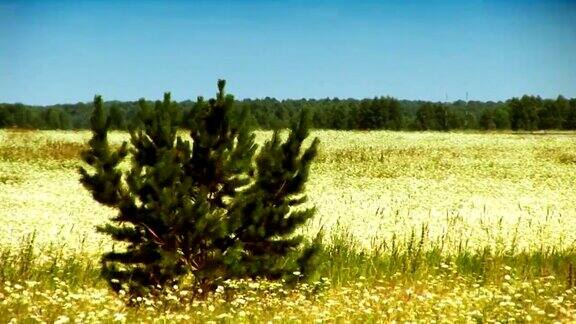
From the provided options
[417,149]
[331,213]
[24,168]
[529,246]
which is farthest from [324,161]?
[529,246]

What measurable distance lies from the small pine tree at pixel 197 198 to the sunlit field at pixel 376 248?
383 mm

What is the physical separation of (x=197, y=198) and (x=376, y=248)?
13.1 feet

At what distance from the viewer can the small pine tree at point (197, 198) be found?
25.6 ft

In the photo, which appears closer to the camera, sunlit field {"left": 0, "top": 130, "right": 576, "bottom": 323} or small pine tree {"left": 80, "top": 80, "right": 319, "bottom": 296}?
sunlit field {"left": 0, "top": 130, "right": 576, "bottom": 323}

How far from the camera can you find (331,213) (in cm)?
1595

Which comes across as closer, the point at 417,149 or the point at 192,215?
the point at 192,215

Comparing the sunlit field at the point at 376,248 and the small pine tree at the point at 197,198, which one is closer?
the sunlit field at the point at 376,248

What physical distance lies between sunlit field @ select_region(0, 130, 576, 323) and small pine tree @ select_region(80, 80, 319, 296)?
1.26 ft

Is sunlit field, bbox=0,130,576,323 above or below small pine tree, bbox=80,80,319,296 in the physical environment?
below

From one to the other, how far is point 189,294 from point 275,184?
1.87m

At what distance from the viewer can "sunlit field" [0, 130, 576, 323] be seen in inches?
283

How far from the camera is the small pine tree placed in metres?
7.80

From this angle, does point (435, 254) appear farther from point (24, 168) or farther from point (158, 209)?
point (24, 168)

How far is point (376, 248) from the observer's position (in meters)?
10.7
